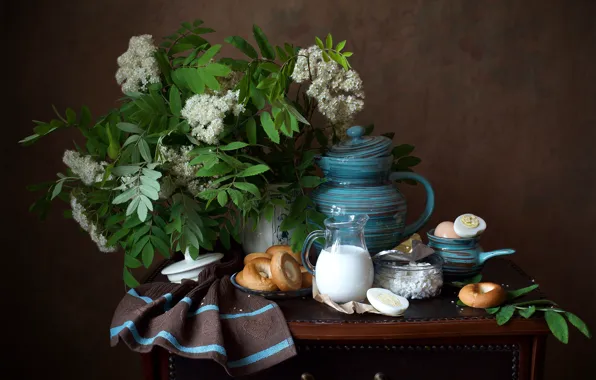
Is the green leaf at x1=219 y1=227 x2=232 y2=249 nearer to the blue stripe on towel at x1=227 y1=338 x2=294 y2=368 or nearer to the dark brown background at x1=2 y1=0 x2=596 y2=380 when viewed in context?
the blue stripe on towel at x1=227 y1=338 x2=294 y2=368

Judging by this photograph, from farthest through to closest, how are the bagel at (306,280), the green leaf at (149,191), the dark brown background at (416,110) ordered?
the dark brown background at (416,110) → the bagel at (306,280) → the green leaf at (149,191)

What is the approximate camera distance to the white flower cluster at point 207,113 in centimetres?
115

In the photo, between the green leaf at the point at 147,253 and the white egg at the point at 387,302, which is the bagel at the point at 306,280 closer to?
the white egg at the point at 387,302

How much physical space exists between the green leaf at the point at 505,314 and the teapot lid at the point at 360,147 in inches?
15.7

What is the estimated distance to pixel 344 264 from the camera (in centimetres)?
111

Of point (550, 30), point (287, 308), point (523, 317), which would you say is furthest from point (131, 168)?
point (550, 30)

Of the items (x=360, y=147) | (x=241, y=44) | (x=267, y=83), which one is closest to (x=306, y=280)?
(x=360, y=147)

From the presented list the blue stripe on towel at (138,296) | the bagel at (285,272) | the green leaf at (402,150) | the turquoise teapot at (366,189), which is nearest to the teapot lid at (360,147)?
the turquoise teapot at (366,189)

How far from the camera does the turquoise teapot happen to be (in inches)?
49.4

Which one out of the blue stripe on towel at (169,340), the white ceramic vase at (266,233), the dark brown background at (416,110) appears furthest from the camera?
the dark brown background at (416,110)

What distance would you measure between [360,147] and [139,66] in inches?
19.8

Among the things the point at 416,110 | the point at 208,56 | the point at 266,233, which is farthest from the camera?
the point at 416,110

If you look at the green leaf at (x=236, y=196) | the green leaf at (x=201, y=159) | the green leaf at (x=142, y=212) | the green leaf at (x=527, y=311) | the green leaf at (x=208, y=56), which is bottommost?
the green leaf at (x=527, y=311)

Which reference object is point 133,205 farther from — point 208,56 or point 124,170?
point 208,56
